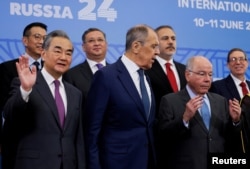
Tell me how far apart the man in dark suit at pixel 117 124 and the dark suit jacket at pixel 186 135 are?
0.25 meters

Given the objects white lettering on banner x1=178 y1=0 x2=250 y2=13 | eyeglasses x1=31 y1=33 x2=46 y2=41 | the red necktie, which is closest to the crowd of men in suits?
the red necktie

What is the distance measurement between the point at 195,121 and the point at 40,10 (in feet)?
6.23

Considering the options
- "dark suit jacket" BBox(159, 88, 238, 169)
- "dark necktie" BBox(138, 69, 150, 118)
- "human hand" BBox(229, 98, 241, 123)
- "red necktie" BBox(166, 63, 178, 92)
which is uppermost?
"red necktie" BBox(166, 63, 178, 92)

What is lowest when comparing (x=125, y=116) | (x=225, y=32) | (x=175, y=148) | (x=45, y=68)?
(x=175, y=148)

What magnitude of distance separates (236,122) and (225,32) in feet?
7.13

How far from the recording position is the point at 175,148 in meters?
3.87

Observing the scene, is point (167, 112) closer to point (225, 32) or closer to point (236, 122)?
point (236, 122)

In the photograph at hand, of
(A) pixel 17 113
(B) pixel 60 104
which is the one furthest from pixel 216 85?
(A) pixel 17 113

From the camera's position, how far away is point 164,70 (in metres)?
4.57

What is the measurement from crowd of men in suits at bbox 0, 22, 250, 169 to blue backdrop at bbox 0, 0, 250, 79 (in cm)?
70

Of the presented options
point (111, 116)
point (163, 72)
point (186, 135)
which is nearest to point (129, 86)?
point (111, 116)

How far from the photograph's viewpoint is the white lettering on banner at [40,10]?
186 inches

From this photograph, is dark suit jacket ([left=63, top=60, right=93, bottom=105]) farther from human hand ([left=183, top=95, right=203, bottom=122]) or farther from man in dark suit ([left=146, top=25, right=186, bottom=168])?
human hand ([left=183, top=95, right=203, bottom=122])

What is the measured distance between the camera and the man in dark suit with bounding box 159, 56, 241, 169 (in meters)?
3.73
